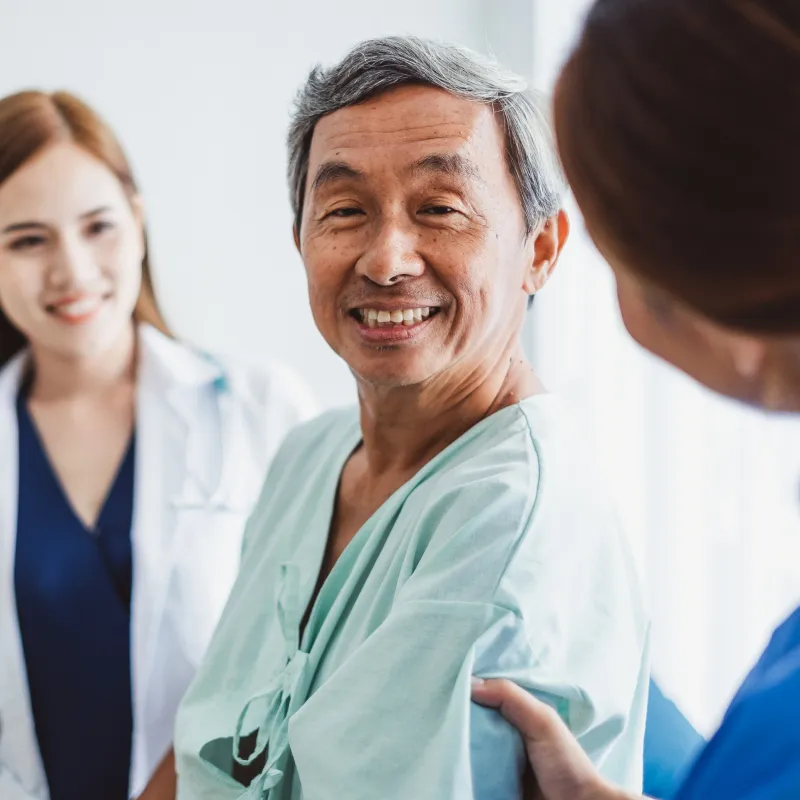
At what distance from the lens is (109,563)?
1671mm

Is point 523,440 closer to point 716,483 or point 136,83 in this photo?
point 716,483

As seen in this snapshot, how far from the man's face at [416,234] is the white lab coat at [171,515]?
770mm

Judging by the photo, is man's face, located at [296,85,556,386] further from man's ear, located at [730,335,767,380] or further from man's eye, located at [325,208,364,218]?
man's ear, located at [730,335,767,380]

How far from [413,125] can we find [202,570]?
961 millimetres

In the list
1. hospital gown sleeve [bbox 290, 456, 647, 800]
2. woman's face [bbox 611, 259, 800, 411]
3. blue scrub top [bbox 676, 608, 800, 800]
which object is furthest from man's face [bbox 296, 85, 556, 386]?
blue scrub top [bbox 676, 608, 800, 800]

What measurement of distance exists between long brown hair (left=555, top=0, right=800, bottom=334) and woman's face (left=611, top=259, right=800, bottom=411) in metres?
0.04

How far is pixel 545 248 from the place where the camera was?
1070 millimetres

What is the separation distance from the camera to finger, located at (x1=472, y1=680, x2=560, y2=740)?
0.77 meters

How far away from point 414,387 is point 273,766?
38 centimetres

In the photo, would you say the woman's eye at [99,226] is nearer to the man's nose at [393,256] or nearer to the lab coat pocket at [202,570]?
the lab coat pocket at [202,570]

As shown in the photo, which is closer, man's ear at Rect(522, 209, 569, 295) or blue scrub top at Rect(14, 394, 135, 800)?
man's ear at Rect(522, 209, 569, 295)

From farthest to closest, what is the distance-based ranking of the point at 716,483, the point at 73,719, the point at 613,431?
the point at 613,431
the point at 716,483
the point at 73,719

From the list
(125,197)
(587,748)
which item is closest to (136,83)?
(125,197)

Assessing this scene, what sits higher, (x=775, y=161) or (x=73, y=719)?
(x=775, y=161)
